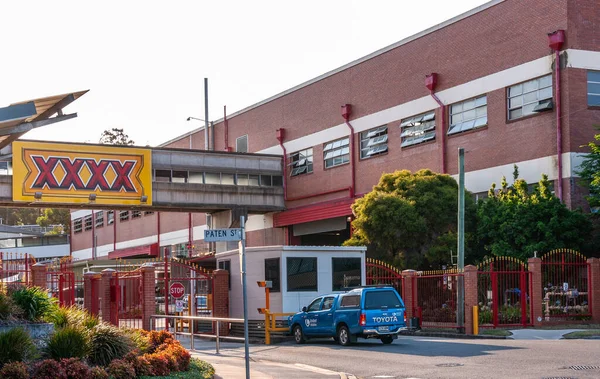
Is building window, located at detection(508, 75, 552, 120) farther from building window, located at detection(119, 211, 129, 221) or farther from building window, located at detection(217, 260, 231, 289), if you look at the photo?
building window, located at detection(119, 211, 129, 221)

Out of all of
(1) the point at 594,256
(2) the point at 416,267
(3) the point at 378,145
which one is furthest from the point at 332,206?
(1) the point at 594,256

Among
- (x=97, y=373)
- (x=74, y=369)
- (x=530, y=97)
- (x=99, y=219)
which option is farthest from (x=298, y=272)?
(x=99, y=219)

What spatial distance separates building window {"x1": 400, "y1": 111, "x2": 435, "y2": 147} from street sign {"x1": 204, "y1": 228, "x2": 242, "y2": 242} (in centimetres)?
2896

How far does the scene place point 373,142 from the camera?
48.2 meters

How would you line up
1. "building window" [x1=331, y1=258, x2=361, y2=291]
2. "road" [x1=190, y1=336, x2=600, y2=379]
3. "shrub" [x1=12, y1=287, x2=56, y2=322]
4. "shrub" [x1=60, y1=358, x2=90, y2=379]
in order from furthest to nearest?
"building window" [x1=331, y1=258, x2=361, y2=291], "road" [x1=190, y1=336, x2=600, y2=379], "shrub" [x1=12, y1=287, x2=56, y2=322], "shrub" [x1=60, y1=358, x2=90, y2=379]

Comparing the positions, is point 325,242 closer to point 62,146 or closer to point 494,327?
point 62,146

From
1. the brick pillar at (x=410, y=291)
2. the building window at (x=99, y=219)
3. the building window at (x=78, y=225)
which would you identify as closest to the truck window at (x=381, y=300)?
the brick pillar at (x=410, y=291)

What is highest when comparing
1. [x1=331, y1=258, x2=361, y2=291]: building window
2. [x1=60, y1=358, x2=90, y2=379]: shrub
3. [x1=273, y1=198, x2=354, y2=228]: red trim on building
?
[x1=273, y1=198, x2=354, y2=228]: red trim on building

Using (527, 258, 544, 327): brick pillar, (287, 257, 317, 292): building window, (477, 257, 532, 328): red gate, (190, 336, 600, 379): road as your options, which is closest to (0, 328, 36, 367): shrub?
(190, 336, 600, 379): road

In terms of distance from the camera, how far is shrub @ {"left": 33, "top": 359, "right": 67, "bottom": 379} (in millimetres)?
13188

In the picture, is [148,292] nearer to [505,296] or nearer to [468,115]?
[505,296]

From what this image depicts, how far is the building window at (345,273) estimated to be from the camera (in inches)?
1234

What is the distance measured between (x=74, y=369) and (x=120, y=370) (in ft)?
3.27

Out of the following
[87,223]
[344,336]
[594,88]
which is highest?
[594,88]
